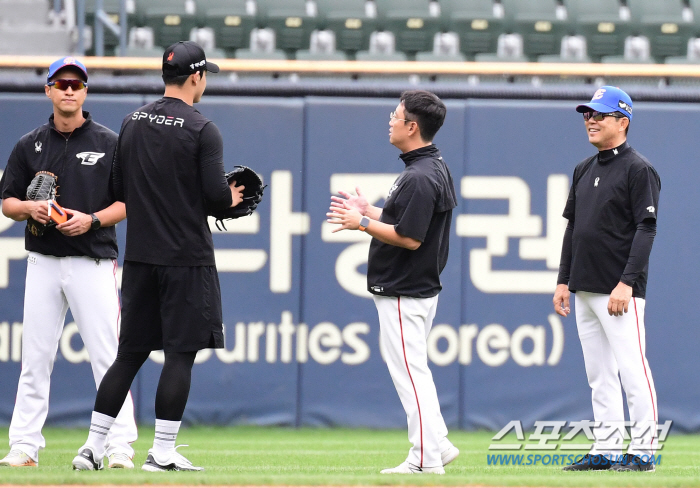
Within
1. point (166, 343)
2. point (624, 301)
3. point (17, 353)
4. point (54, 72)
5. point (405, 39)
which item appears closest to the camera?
point (166, 343)

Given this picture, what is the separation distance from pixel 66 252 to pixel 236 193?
0.93 m

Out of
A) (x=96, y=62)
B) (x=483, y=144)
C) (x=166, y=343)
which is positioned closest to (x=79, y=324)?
(x=166, y=343)

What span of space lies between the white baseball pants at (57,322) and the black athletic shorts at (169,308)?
0.58 metres

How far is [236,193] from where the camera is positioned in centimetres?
373

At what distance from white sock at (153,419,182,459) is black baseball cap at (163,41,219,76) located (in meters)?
1.38

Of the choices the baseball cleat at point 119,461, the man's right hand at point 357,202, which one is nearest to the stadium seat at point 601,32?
the man's right hand at point 357,202

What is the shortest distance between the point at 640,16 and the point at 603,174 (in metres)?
5.83

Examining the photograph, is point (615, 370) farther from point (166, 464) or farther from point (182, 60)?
point (182, 60)

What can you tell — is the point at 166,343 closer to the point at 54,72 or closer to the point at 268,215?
the point at 54,72

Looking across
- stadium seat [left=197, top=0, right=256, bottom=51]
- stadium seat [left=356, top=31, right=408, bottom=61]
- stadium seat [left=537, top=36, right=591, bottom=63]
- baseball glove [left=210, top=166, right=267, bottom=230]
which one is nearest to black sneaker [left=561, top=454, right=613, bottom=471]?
baseball glove [left=210, top=166, right=267, bottom=230]

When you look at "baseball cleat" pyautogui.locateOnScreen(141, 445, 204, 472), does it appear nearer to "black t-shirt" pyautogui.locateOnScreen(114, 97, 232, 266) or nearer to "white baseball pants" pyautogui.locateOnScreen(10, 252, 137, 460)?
"white baseball pants" pyautogui.locateOnScreen(10, 252, 137, 460)

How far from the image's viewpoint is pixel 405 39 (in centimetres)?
900

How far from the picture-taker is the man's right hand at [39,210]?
12.9ft

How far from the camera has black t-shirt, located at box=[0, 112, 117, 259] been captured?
4109 millimetres
